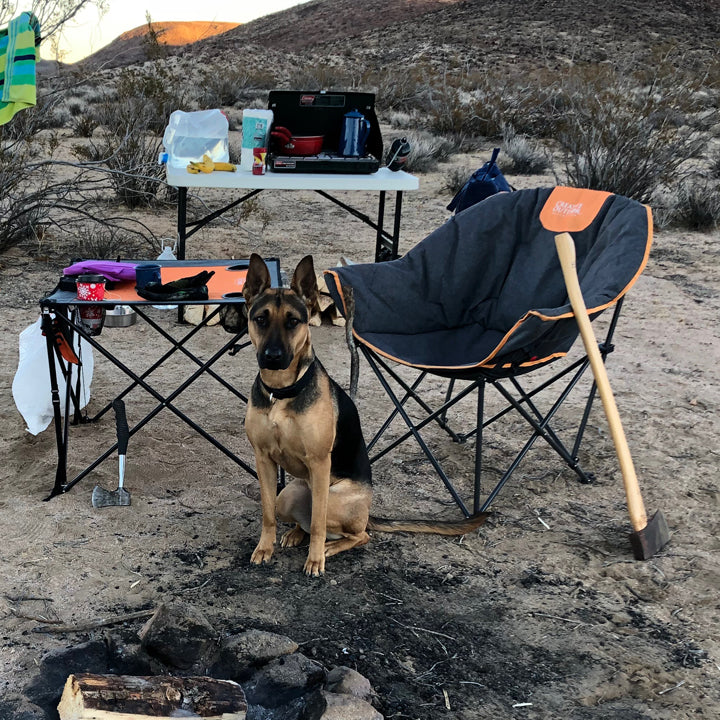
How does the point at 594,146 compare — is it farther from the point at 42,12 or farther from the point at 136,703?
the point at 136,703

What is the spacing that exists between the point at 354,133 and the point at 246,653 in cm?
473

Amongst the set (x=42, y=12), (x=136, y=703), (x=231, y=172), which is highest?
(x=42, y=12)

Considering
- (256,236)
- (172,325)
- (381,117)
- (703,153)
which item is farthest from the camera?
(381,117)

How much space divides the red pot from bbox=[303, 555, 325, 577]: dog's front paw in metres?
3.95

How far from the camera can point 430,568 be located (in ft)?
10.5

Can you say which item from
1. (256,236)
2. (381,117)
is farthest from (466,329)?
(381,117)

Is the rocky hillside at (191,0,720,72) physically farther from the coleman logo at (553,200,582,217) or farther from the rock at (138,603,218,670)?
the rock at (138,603,218,670)

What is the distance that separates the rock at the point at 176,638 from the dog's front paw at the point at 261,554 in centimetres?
76

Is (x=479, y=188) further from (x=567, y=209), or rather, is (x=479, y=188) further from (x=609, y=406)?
(x=609, y=406)

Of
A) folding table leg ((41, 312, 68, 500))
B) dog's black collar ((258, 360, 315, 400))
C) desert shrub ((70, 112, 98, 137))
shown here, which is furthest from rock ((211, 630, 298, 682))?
desert shrub ((70, 112, 98, 137))

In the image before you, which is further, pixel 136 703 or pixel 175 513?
pixel 175 513

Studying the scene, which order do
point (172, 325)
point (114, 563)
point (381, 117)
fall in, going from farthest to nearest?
point (381, 117)
point (172, 325)
point (114, 563)

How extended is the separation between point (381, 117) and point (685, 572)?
16.0 metres

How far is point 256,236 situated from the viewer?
8.32 m
